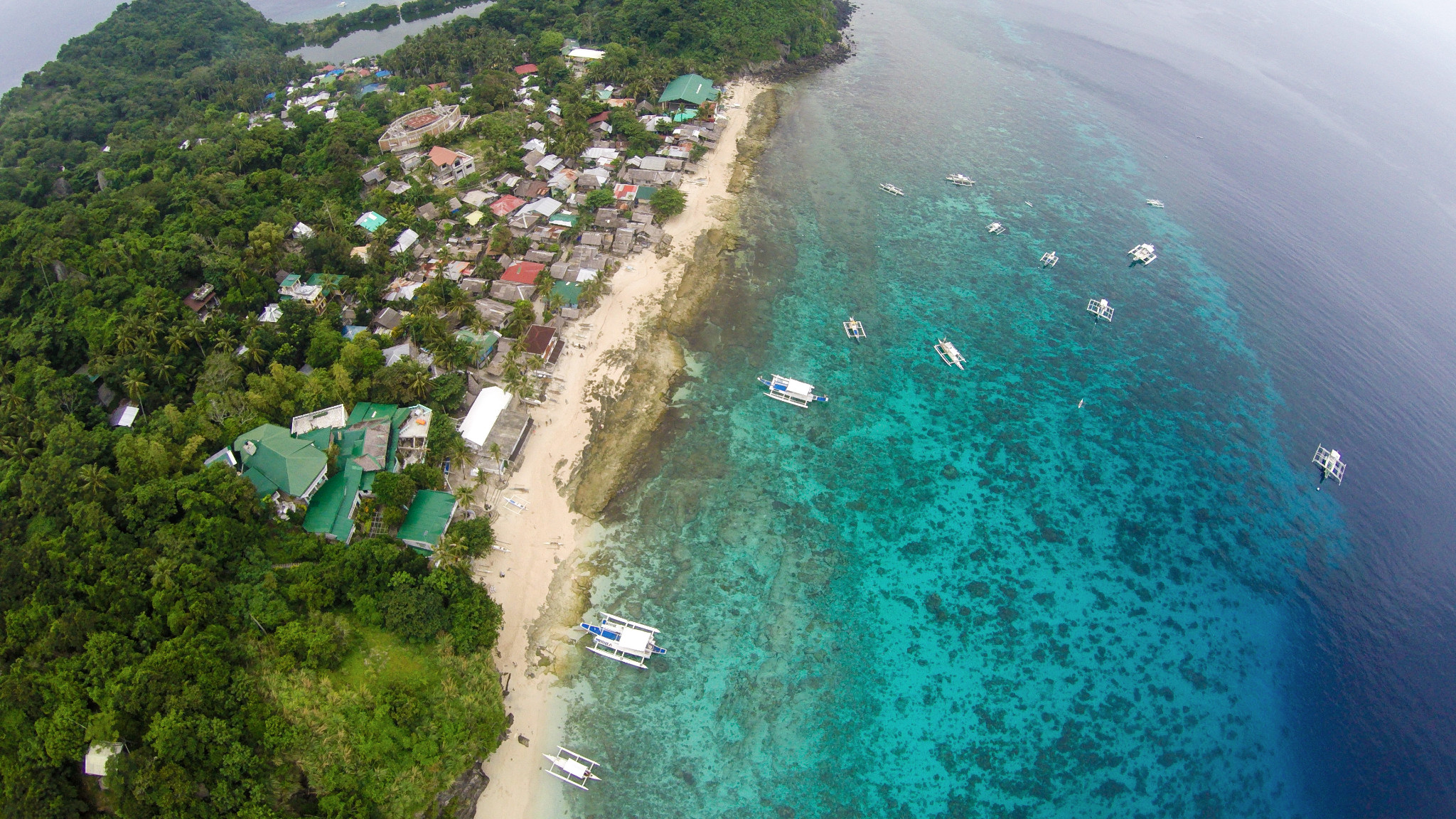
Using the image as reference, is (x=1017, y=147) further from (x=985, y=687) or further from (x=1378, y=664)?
(x=985, y=687)

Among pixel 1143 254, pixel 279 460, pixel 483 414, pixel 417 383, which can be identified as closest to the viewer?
pixel 279 460

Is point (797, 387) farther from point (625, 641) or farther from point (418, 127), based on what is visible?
point (418, 127)

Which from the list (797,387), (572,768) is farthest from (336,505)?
(797,387)

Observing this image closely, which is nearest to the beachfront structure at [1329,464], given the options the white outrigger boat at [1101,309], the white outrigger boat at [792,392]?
the white outrigger boat at [1101,309]

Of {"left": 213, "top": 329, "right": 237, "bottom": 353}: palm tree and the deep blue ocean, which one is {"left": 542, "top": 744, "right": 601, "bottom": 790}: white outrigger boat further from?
{"left": 213, "top": 329, "right": 237, "bottom": 353}: palm tree

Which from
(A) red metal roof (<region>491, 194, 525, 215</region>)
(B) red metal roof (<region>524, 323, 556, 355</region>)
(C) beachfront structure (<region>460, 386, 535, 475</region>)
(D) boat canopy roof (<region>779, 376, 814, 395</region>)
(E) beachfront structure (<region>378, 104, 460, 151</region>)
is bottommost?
(C) beachfront structure (<region>460, 386, 535, 475</region>)

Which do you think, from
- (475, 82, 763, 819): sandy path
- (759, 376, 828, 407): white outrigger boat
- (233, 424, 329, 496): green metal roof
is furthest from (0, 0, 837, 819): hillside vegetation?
(759, 376, 828, 407): white outrigger boat
